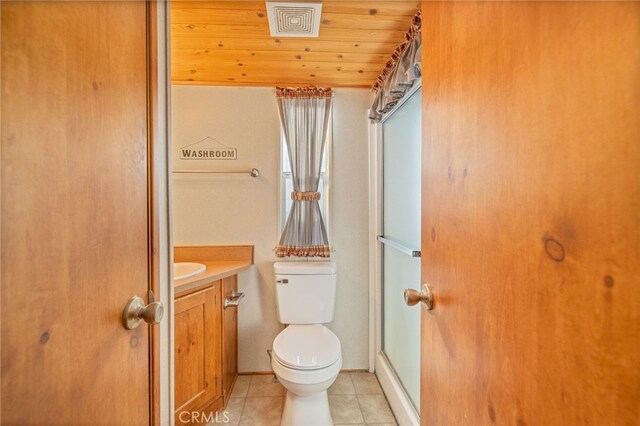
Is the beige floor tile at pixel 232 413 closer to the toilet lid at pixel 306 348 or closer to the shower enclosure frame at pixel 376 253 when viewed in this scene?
the toilet lid at pixel 306 348

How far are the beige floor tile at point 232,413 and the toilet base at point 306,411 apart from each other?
0.32 m

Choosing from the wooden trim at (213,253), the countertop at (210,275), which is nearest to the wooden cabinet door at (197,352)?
the countertop at (210,275)

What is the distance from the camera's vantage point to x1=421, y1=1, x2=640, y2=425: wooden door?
0.30 metres

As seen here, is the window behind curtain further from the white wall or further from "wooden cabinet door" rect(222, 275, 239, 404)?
"wooden cabinet door" rect(222, 275, 239, 404)

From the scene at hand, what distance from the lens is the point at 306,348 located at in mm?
1486

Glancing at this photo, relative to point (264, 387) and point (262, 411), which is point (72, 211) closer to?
point (262, 411)

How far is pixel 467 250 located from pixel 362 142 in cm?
161

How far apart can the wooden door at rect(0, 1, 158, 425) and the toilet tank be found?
→ 1.20m

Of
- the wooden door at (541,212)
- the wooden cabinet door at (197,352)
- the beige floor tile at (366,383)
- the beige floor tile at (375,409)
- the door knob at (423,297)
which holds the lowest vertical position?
the beige floor tile at (366,383)

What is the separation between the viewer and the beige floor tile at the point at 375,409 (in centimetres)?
159

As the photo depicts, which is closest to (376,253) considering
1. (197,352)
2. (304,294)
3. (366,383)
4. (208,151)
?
(304,294)

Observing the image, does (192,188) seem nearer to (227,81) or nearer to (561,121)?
(227,81)

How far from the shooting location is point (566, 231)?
0.36 m

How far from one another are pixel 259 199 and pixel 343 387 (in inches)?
58.1
